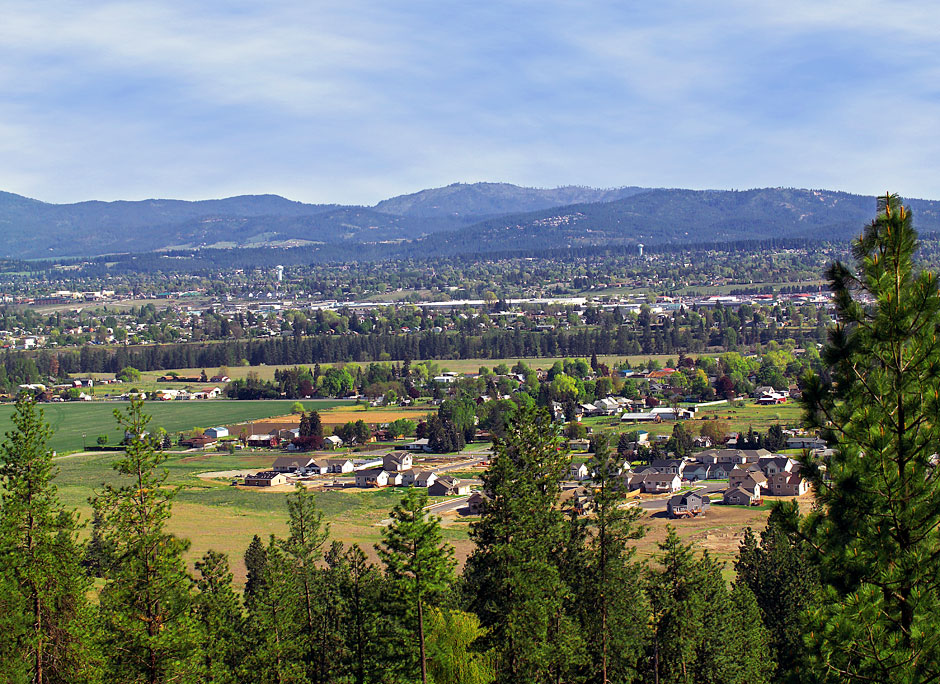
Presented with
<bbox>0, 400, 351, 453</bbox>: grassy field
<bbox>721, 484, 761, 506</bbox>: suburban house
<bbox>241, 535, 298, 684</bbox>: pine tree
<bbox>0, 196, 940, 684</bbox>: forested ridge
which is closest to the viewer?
<bbox>0, 196, 940, 684</bbox>: forested ridge

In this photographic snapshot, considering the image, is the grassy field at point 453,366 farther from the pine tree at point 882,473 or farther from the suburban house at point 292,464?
the pine tree at point 882,473

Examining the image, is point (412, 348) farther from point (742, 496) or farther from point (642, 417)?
point (742, 496)

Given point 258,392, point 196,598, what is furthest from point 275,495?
point 258,392

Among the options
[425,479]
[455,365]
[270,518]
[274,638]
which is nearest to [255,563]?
[274,638]

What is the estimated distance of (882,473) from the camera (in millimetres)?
10250

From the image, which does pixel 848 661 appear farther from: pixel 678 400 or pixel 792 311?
pixel 792 311

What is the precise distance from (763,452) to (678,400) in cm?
2528

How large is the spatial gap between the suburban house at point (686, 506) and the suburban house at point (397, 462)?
1754 cm

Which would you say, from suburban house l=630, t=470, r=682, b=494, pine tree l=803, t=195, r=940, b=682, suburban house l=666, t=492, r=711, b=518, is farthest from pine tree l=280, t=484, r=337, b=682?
suburban house l=630, t=470, r=682, b=494

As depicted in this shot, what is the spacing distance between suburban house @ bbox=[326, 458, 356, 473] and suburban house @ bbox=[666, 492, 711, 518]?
2194cm

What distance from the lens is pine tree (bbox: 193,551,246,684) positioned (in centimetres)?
1892

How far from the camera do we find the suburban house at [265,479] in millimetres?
59688

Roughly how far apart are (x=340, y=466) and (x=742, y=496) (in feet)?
82.3

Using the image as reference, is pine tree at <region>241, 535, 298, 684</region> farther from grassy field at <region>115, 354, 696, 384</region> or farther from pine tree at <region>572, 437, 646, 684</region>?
grassy field at <region>115, 354, 696, 384</region>
